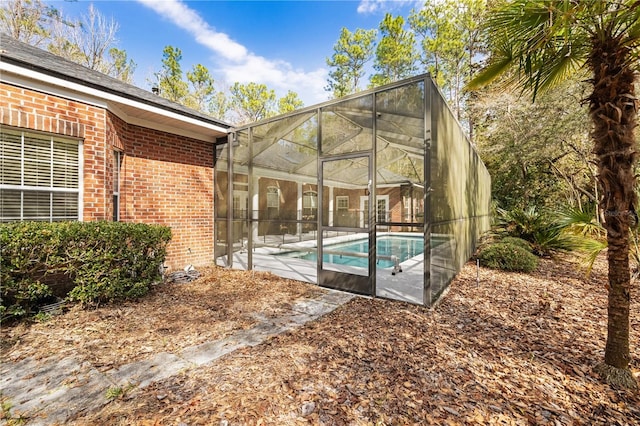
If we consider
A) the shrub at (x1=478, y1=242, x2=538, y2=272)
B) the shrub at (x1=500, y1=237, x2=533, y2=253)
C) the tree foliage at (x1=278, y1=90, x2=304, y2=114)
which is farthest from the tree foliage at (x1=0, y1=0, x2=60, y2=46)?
the shrub at (x1=500, y1=237, x2=533, y2=253)

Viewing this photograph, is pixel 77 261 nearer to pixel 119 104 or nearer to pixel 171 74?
pixel 119 104

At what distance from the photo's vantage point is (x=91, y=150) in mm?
4586

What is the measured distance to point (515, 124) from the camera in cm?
1135

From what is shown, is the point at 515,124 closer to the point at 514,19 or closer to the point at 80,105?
the point at 514,19

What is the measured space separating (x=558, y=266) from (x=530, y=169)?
963 cm

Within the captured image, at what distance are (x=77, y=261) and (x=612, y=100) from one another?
6.47m

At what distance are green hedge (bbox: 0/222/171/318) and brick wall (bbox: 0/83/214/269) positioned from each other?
2.74ft

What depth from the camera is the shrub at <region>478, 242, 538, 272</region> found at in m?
6.65

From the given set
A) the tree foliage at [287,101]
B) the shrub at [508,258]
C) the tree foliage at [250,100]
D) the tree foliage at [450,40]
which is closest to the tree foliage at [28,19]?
the tree foliage at [250,100]

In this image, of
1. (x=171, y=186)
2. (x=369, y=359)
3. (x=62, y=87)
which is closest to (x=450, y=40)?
(x=171, y=186)

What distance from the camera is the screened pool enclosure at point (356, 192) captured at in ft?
15.0

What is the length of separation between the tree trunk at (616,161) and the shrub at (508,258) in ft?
15.2

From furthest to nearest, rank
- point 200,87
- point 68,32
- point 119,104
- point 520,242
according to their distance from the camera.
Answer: point 200,87, point 68,32, point 520,242, point 119,104

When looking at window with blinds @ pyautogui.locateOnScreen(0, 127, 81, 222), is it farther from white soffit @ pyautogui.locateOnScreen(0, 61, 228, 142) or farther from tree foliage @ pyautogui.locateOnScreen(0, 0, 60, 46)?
tree foliage @ pyautogui.locateOnScreen(0, 0, 60, 46)
